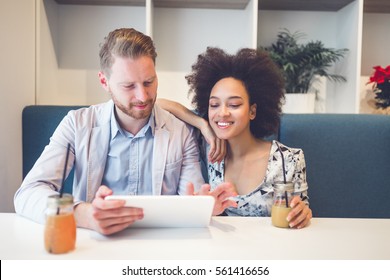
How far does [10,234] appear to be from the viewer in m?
0.99

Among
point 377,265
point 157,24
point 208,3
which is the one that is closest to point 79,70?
point 157,24

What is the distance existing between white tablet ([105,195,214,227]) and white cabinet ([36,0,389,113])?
4.91ft

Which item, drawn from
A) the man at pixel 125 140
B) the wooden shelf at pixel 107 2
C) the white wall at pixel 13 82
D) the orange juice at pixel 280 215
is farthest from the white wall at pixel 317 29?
the orange juice at pixel 280 215

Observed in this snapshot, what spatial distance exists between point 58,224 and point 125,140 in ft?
2.34

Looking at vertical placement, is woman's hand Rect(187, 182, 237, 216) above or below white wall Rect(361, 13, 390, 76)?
below

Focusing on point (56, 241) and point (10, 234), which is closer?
point (56, 241)

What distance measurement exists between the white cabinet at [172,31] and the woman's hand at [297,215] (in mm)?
1392

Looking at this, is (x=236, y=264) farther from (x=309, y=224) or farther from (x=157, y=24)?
(x=157, y=24)

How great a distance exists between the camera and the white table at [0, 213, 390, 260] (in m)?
0.87

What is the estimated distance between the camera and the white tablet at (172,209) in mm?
908

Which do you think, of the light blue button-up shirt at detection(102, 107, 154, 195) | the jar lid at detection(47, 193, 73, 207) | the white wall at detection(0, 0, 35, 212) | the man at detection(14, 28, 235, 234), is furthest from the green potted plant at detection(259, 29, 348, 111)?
the jar lid at detection(47, 193, 73, 207)

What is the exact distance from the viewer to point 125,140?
154 cm

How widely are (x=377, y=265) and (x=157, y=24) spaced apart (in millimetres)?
1946

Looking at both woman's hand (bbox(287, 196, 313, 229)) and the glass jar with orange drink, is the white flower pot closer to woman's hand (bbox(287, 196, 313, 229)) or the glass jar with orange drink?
woman's hand (bbox(287, 196, 313, 229))
